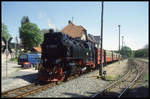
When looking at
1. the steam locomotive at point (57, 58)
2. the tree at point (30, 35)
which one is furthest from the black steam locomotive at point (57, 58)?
the tree at point (30, 35)

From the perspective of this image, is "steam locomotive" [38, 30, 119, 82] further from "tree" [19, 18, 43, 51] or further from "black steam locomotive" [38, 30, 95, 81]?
"tree" [19, 18, 43, 51]

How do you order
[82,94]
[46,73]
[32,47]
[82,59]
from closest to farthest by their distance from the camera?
[82,94] → [46,73] → [82,59] → [32,47]

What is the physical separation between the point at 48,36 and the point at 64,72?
130 inches

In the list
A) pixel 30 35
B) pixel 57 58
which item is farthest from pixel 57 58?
pixel 30 35

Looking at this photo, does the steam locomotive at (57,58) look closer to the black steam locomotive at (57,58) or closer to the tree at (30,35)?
the black steam locomotive at (57,58)

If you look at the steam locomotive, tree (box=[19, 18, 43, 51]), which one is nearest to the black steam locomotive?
the steam locomotive

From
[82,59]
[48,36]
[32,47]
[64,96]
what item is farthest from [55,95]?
[32,47]

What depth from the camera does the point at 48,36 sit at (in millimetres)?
15242

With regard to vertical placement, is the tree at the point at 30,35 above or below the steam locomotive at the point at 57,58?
above

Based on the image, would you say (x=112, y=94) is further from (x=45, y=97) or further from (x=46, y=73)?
(x=46, y=73)

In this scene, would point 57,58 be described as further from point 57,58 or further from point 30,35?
point 30,35

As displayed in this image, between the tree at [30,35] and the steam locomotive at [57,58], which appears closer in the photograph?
the steam locomotive at [57,58]

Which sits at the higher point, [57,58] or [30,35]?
[30,35]

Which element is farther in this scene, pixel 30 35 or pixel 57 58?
pixel 30 35
